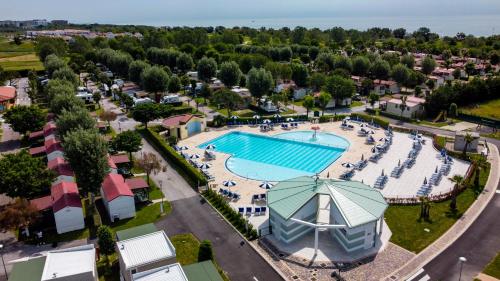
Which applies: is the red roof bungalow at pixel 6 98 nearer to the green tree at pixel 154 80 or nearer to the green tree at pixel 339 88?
the green tree at pixel 154 80

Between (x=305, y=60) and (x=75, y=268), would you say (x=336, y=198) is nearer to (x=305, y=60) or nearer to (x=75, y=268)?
(x=75, y=268)

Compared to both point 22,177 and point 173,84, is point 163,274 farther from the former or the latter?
point 173,84

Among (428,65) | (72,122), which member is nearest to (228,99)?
(72,122)

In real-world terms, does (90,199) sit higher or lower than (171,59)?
lower

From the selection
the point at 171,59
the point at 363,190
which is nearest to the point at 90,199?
the point at 363,190

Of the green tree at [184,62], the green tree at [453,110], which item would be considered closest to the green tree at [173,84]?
the green tree at [184,62]

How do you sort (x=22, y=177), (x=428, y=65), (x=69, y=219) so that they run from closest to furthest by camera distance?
(x=69, y=219) → (x=22, y=177) → (x=428, y=65)
